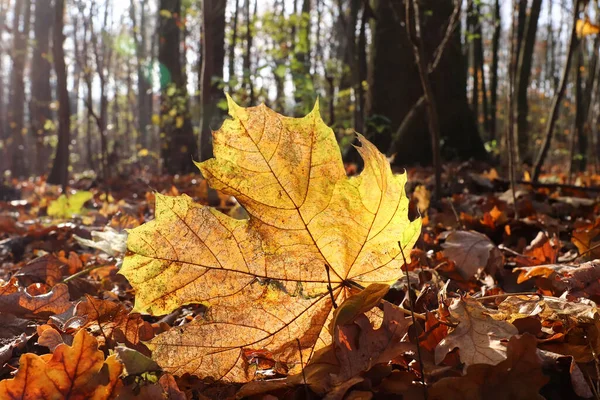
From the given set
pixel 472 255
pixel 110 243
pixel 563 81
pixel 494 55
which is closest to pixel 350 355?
pixel 472 255

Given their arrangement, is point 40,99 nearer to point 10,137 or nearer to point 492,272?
point 10,137

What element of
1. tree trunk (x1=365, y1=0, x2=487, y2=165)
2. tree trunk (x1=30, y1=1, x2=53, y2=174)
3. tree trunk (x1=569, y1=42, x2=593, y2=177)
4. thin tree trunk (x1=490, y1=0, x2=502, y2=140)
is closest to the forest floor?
tree trunk (x1=569, y1=42, x2=593, y2=177)

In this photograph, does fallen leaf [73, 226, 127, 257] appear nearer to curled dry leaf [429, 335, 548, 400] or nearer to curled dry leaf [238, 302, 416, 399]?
curled dry leaf [238, 302, 416, 399]

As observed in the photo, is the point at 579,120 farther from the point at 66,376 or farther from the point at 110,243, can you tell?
the point at 66,376

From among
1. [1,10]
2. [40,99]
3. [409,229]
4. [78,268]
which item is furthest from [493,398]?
[1,10]

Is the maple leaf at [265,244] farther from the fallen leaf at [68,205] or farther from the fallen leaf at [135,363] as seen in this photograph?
the fallen leaf at [68,205]

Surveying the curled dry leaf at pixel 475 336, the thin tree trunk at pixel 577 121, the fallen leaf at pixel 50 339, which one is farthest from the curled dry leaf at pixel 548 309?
the thin tree trunk at pixel 577 121

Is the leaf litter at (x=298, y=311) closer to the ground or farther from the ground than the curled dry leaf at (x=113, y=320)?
farther from the ground

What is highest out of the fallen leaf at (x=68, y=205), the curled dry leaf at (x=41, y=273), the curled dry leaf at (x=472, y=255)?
the curled dry leaf at (x=472, y=255)
